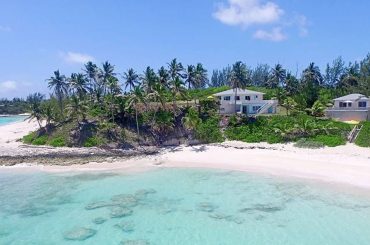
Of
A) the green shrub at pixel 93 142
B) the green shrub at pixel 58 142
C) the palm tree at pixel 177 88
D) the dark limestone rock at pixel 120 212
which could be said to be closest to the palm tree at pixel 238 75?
the palm tree at pixel 177 88

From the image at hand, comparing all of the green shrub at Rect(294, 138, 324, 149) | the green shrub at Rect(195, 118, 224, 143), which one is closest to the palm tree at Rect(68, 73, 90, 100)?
the green shrub at Rect(195, 118, 224, 143)

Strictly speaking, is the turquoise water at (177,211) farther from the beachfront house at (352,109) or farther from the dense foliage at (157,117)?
the beachfront house at (352,109)

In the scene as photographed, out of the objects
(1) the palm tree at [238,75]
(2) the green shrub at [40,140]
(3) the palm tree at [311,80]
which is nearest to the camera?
(2) the green shrub at [40,140]

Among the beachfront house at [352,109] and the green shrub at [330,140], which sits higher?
the beachfront house at [352,109]

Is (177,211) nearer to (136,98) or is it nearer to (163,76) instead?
(136,98)

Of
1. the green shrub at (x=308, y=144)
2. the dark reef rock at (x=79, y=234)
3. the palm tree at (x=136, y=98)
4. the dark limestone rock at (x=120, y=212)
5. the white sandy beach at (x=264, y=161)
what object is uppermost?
the palm tree at (x=136, y=98)

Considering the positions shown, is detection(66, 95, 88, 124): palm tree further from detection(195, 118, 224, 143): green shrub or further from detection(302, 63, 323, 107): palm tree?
detection(302, 63, 323, 107): palm tree

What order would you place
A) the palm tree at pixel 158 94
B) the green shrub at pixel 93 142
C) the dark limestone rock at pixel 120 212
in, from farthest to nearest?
the palm tree at pixel 158 94 < the green shrub at pixel 93 142 < the dark limestone rock at pixel 120 212
